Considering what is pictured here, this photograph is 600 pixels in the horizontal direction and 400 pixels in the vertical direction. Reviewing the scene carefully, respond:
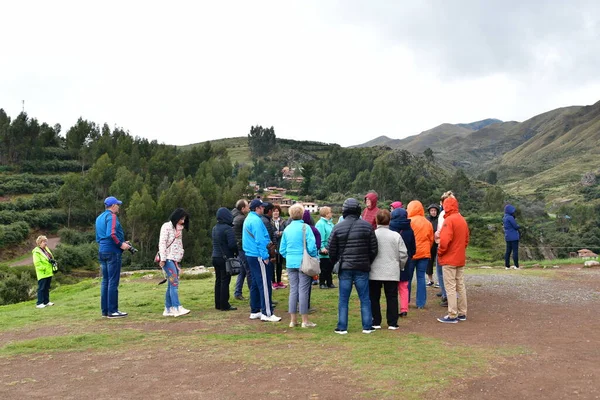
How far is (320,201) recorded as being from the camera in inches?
4240

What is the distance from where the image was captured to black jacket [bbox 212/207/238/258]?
9641 mm

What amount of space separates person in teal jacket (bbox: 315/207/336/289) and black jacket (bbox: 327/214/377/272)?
2295 mm

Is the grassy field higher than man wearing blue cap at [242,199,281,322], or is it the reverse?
man wearing blue cap at [242,199,281,322]

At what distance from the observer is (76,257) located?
50500mm

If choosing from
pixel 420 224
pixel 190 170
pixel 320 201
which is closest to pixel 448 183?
pixel 320 201

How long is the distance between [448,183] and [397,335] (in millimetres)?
124396

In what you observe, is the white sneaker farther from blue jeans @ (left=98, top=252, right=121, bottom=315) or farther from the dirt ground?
blue jeans @ (left=98, top=252, right=121, bottom=315)

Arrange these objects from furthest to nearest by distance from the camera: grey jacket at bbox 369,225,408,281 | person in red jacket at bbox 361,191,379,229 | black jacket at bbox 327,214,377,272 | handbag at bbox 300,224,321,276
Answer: person in red jacket at bbox 361,191,379,229 < handbag at bbox 300,224,321,276 < grey jacket at bbox 369,225,408,281 < black jacket at bbox 327,214,377,272

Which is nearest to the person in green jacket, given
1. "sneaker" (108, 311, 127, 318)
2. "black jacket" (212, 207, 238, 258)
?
"sneaker" (108, 311, 127, 318)

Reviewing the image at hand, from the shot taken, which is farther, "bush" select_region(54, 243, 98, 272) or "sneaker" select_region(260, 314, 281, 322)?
"bush" select_region(54, 243, 98, 272)

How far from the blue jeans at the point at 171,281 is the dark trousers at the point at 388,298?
4100 mm

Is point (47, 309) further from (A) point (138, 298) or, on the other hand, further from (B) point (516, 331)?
(B) point (516, 331)

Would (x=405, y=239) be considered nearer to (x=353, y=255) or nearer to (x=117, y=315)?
(x=353, y=255)

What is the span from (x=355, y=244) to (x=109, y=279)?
5393mm
